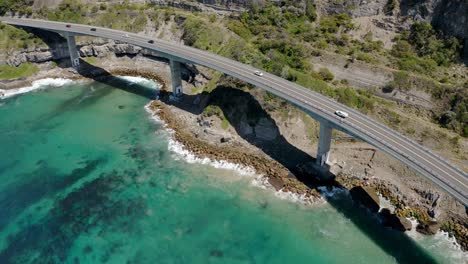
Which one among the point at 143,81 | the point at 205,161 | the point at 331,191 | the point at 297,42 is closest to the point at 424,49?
the point at 297,42

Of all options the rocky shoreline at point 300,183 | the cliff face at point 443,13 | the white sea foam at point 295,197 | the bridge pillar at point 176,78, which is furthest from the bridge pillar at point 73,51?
the cliff face at point 443,13

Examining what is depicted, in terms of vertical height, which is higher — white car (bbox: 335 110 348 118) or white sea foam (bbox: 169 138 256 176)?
white car (bbox: 335 110 348 118)

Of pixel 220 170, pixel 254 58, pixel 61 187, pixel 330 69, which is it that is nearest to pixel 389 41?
pixel 330 69

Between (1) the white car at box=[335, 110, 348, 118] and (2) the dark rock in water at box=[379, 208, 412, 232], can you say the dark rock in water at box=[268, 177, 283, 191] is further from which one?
(2) the dark rock in water at box=[379, 208, 412, 232]

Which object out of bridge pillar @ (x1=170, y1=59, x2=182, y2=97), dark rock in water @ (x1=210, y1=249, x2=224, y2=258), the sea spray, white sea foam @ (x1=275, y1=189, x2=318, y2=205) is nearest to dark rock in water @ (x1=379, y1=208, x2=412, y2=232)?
the sea spray

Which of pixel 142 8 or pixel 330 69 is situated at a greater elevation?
pixel 142 8

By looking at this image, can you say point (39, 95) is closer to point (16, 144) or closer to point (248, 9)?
point (16, 144)
